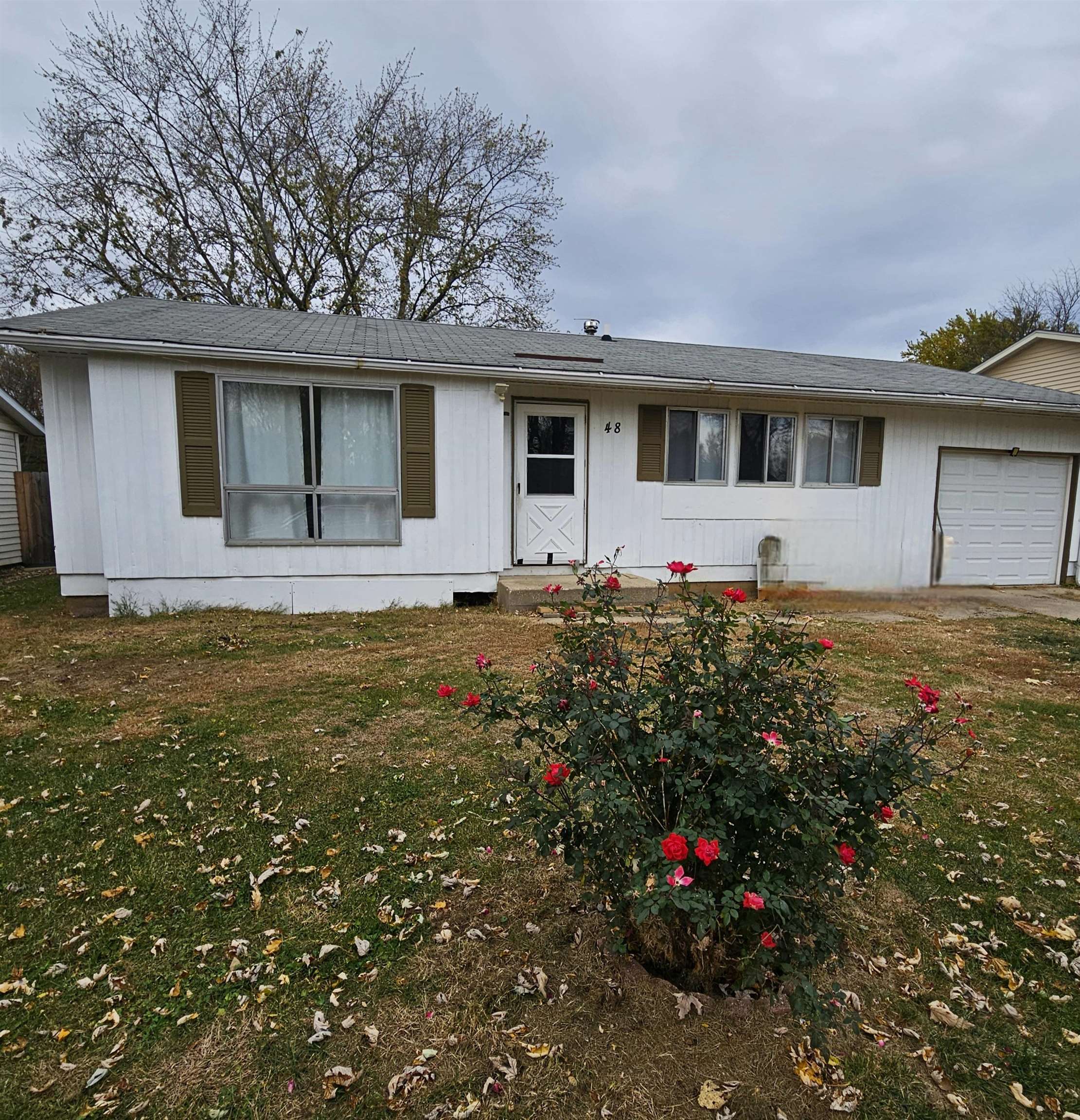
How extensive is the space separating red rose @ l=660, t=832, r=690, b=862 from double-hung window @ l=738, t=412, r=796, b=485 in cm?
801

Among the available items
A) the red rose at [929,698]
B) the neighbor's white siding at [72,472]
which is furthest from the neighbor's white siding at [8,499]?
the red rose at [929,698]

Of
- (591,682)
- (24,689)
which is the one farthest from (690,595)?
(24,689)

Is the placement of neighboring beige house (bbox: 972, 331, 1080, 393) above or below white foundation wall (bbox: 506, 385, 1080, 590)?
above

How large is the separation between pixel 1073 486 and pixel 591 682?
39.5ft

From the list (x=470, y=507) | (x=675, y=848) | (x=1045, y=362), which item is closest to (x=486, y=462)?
(x=470, y=507)

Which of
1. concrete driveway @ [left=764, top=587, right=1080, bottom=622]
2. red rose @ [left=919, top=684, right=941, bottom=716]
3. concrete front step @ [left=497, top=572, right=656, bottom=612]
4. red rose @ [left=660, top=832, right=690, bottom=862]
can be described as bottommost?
concrete driveway @ [left=764, top=587, right=1080, bottom=622]

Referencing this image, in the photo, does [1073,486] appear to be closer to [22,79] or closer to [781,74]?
[781,74]

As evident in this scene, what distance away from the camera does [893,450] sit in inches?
363

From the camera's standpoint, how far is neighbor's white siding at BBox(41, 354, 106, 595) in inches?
270

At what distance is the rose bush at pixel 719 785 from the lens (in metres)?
1.49

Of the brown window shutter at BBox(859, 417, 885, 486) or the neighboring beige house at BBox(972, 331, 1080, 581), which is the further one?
the neighboring beige house at BBox(972, 331, 1080, 581)

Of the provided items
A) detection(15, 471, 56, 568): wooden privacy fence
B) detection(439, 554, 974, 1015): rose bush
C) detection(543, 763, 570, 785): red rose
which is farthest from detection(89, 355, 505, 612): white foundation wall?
detection(15, 471, 56, 568): wooden privacy fence

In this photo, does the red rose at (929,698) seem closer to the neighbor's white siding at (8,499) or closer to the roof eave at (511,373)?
the roof eave at (511,373)

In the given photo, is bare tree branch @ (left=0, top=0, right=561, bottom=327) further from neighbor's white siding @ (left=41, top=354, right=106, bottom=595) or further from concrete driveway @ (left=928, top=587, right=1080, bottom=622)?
concrete driveway @ (left=928, top=587, right=1080, bottom=622)
